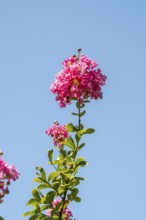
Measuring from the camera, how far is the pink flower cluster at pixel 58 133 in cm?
→ 681

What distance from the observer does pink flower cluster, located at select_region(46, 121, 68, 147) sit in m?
6.81

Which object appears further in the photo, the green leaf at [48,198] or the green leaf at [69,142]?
the green leaf at [69,142]

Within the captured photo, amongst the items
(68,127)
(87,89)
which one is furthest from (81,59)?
(68,127)

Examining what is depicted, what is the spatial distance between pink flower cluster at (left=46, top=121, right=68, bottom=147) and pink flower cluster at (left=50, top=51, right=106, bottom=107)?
53 cm

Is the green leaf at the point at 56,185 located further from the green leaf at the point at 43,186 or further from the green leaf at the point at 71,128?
the green leaf at the point at 71,128

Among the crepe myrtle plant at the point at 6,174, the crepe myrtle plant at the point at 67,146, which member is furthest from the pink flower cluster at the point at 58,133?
the crepe myrtle plant at the point at 6,174

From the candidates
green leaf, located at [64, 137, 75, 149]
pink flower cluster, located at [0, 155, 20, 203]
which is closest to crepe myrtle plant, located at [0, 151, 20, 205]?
pink flower cluster, located at [0, 155, 20, 203]

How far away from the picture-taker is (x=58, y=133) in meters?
6.84

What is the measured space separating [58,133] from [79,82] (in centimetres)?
96

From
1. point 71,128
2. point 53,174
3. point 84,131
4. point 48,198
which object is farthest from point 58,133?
point 48,198

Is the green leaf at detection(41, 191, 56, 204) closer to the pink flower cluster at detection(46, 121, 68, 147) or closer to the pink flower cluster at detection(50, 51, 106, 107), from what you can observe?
the pink flower cluster at detection(46, 121, 68, 147)

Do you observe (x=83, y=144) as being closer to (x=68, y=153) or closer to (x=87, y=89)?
(x=68, y=153)

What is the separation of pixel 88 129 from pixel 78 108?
0.35m

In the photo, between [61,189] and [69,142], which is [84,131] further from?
[61,189]
